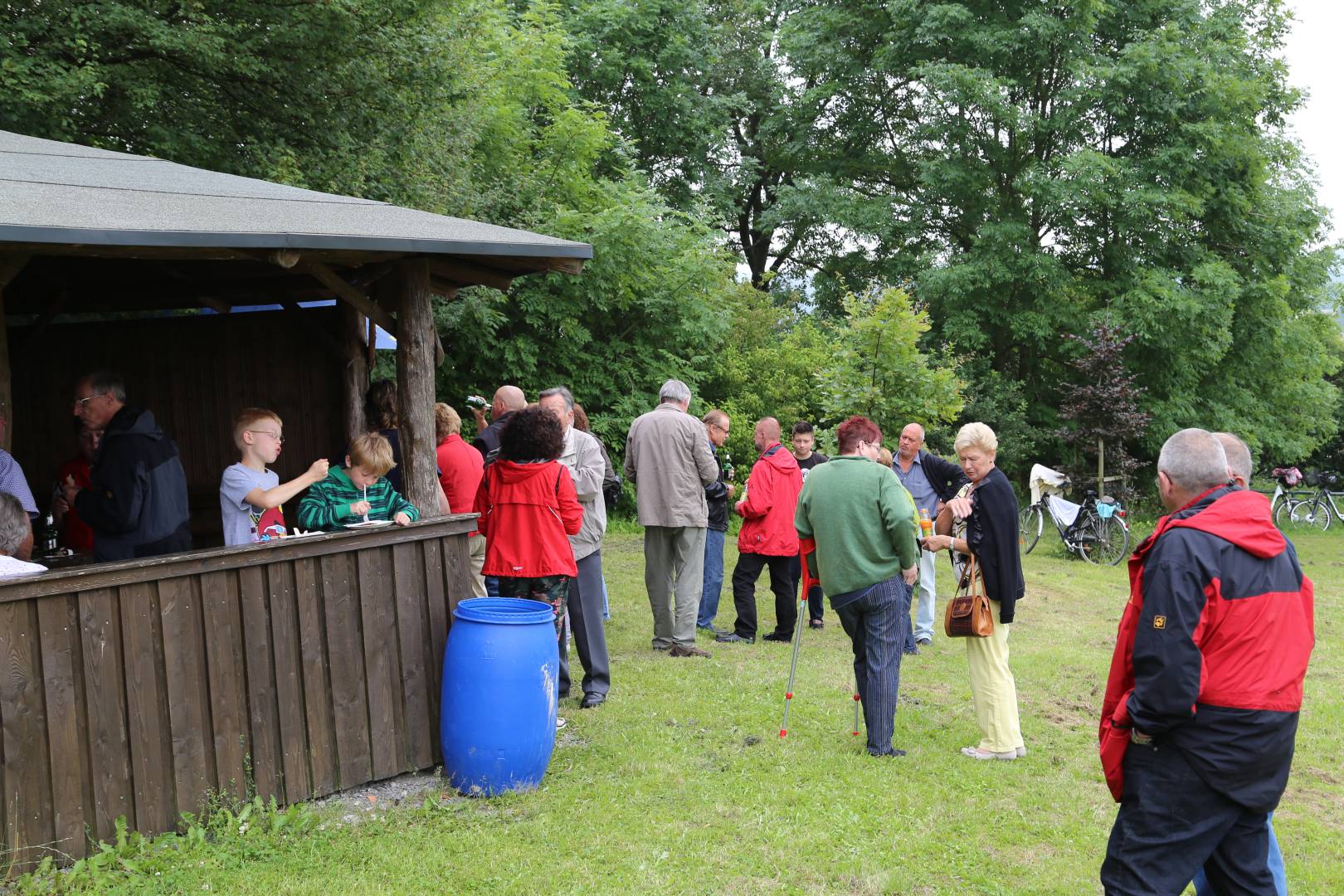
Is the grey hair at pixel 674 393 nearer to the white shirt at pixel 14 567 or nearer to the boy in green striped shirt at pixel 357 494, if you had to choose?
the boy in green striped shirt at pixel 357 494

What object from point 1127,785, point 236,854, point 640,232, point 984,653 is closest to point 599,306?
point 640,232

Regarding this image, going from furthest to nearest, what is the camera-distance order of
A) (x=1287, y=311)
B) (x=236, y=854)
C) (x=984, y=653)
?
(x=1287, y=311) < (x=984, y=653) < (x=236, y=854)

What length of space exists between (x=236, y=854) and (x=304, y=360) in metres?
5.49

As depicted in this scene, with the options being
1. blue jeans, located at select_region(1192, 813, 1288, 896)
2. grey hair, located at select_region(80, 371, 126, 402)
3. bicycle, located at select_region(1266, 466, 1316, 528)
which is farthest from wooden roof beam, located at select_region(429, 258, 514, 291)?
bicycle, located at select_region(1266, 466, 1316, 528)

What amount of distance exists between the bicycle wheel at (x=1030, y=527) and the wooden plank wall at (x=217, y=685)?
11.7 m

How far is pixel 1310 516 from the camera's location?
2095cm

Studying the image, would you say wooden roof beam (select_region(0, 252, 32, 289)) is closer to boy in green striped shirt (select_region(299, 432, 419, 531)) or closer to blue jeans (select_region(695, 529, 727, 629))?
boy in green striped shirt (select_region(299, 432, 419, 531))

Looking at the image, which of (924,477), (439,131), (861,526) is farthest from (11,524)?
(439,131)

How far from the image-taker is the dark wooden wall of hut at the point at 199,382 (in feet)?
26.8

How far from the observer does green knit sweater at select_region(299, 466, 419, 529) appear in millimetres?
5121

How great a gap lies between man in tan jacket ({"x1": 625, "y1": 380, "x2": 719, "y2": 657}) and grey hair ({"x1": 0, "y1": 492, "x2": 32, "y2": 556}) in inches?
161

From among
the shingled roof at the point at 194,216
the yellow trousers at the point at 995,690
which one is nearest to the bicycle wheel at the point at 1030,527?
the yellow trousers at the point at 995,690

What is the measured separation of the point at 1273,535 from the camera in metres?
→ 3.05

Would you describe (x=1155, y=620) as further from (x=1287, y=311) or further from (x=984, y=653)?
(x=1287, y=311)
